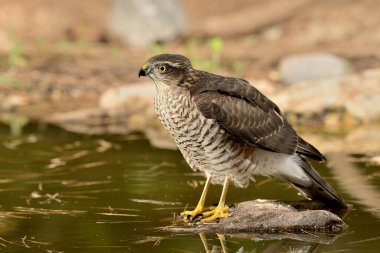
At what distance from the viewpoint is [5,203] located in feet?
24.5

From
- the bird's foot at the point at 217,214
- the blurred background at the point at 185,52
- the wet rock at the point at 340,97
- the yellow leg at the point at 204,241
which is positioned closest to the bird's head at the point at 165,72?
the bird's foot at the point at 217,214

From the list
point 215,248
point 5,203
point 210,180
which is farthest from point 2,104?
point 215,248

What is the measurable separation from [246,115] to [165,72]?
71cm

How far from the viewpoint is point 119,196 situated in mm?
7730

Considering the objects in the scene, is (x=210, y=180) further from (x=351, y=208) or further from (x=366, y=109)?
(x=366, y=109)

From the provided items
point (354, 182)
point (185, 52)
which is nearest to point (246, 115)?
point (354, 182)

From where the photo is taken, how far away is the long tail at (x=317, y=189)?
22.7 ft

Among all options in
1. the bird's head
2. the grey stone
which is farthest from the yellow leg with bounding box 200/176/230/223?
the grey stone

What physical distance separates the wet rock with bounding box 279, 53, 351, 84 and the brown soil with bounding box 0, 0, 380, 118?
0.50 metres

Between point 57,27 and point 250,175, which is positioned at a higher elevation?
point 57,27

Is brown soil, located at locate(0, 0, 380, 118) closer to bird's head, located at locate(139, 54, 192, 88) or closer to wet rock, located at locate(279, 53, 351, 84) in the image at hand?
wet rock, located at locate(279, 53, 351, 84)

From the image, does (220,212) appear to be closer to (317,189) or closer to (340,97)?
(317,189)

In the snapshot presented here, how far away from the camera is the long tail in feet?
22.7

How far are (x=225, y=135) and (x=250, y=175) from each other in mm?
435
